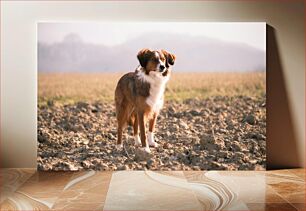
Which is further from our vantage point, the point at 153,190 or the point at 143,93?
the point at 143,93

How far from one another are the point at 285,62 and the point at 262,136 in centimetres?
79

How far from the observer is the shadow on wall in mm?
5570

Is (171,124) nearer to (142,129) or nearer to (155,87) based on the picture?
(142,129)

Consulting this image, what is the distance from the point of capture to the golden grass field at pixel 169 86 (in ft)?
17.9

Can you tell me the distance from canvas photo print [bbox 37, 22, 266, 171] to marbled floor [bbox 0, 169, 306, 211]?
0.72ft

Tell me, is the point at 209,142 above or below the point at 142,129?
below

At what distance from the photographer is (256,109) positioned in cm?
553

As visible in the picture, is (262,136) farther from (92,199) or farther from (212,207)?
(92,199)

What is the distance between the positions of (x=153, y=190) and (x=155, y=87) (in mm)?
1213

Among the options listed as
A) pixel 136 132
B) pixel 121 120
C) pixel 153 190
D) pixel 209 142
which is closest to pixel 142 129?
pixel 136 132

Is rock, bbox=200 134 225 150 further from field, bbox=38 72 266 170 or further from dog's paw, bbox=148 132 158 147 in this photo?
dog's paw, bbox=148 132 158 147

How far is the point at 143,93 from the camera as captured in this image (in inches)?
212

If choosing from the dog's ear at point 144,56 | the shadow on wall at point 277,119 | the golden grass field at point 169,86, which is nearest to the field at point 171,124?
→ the golden grass field at point 169,86

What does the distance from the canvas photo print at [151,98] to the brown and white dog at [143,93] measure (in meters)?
0.01
